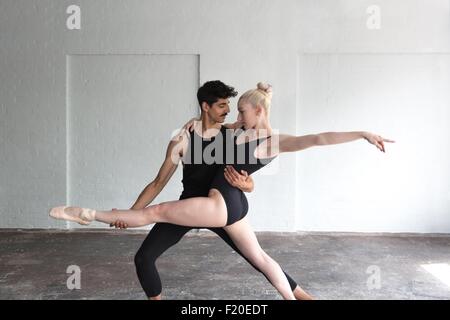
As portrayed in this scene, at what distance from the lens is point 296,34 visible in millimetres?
6836

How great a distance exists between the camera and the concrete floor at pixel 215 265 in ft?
15.0

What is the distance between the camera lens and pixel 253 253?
3246 millimetres

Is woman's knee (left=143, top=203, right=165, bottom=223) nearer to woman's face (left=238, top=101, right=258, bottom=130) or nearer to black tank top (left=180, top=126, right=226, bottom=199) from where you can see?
black tank top (left=180, top=126, right=226, bottom=199)

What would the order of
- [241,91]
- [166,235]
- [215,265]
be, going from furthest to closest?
1. [241,91]
2. [215,265]
3. [166,235]

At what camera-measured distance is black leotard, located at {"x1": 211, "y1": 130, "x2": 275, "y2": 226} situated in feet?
10.5

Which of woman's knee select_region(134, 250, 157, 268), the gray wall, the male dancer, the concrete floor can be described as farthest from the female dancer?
the gray wall

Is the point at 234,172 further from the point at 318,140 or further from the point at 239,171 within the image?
the point at 318,140

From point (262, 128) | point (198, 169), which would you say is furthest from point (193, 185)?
point (262, 128)

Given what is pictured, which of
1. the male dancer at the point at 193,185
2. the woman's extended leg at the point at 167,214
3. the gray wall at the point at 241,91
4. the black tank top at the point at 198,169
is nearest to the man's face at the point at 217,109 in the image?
the male dancer at the point at 193,185

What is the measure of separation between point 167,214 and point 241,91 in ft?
13.1

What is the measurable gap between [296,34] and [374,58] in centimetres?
103

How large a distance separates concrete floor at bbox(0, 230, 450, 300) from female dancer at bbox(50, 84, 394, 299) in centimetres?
132
